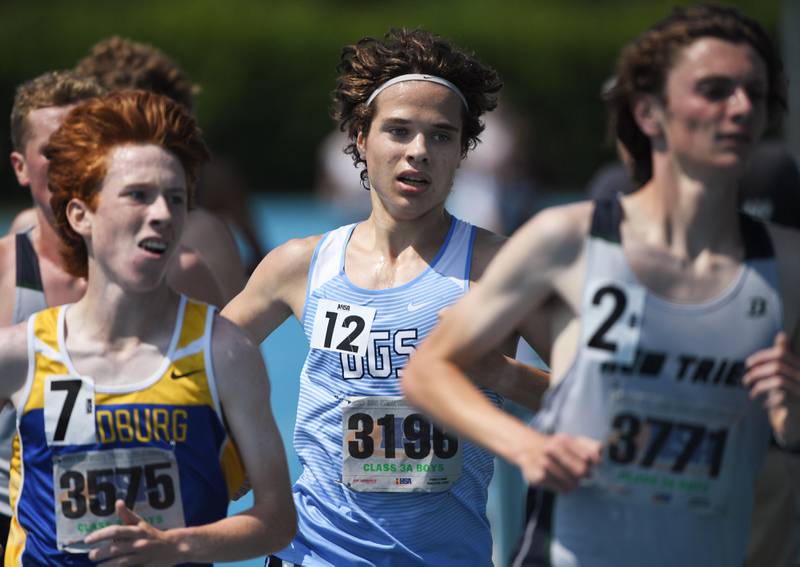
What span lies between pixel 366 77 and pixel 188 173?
Answer: 3.33 feet

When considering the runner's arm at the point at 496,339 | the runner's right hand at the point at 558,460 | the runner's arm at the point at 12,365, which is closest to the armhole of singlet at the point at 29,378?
the runner's arm at the point at 12,365

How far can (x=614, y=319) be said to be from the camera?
297cm

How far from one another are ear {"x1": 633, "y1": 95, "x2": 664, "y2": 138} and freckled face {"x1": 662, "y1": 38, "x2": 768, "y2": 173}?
0.03 m

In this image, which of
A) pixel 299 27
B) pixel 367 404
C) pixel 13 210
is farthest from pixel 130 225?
pixel 299 27

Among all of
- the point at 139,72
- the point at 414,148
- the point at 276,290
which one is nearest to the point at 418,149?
the point at 414,148

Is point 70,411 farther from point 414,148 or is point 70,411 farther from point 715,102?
point 715,102

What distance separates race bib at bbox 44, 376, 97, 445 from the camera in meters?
3.21

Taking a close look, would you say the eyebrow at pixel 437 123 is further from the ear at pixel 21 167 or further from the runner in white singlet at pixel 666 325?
the ear at pixel 21 167

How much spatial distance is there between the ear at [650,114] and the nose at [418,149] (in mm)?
1053

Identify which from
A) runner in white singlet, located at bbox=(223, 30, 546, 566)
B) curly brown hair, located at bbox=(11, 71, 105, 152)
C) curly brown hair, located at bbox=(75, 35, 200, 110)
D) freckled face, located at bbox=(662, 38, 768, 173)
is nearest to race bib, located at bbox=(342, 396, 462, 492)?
runner in white singlet, located at bbox=(223, 30, 546, 566)

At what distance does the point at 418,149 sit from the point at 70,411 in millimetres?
1313

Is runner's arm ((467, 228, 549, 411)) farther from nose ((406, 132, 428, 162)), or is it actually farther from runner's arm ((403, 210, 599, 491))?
runner's arm ((403, 210, 599, 491))

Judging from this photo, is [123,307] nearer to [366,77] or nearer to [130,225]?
[130,225]

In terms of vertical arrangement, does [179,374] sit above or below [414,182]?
below
